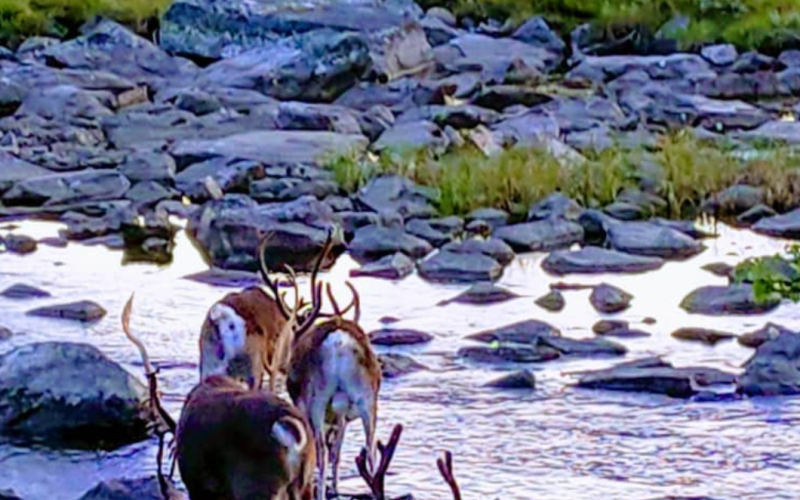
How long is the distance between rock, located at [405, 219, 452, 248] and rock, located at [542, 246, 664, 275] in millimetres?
839

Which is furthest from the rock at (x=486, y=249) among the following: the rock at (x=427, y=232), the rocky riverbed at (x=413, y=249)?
the rock at (x=427, y=232)

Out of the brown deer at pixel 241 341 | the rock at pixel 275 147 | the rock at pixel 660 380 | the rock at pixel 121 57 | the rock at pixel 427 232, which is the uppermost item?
the brown deer at pixel 241 341

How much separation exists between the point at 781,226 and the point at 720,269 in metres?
1.41

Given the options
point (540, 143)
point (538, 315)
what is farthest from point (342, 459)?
point (540, 143)

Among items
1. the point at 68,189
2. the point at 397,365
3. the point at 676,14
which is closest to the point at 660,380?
the point at 397,365

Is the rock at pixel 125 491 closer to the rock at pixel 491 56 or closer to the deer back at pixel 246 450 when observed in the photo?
the deer back at pixel 246 450

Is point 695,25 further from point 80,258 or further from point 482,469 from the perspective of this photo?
point 482,469

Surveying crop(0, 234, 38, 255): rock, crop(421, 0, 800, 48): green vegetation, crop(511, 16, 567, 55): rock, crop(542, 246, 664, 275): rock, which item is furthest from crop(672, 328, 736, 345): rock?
crop(511, 16, 567, 55): rock

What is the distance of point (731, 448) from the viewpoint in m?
8.72

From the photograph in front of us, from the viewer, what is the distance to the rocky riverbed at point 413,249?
29.1 feet

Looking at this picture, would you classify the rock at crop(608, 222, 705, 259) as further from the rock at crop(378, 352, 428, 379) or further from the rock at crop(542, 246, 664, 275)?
the rock at crop(378, 352, 428, 379)

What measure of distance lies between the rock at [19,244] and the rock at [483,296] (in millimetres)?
3078

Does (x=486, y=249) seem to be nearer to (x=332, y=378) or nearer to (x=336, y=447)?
(x=336, y=447)

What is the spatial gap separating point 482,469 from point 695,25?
17079 mm
